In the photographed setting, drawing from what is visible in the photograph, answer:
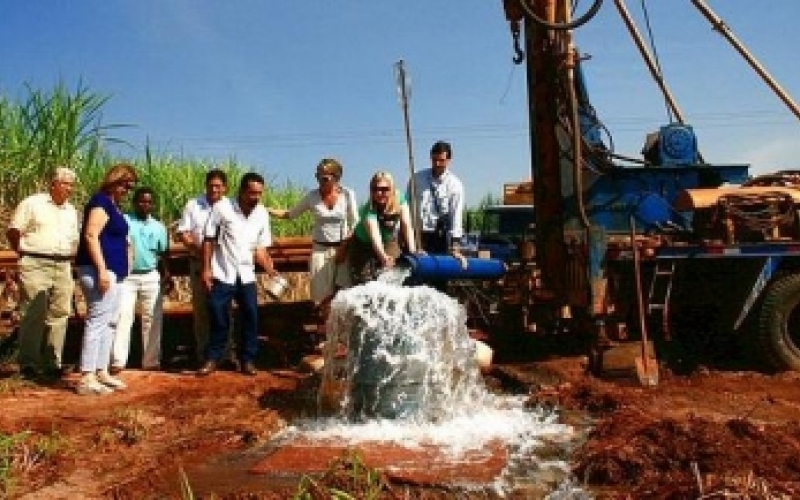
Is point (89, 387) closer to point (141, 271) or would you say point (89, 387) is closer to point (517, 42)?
point (141, 271)

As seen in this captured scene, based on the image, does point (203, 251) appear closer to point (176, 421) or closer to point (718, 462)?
point (176, 421)

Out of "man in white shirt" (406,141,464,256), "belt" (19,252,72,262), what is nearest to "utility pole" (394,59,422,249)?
"man in white shirt" (406,141,464,256)

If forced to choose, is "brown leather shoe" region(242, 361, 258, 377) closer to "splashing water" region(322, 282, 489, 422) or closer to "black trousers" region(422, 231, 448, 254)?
"splashing water" region(322, 282, 489, 422)

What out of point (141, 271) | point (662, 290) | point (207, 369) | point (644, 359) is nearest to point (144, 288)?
point (141, 271)

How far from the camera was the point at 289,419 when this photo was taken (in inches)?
220

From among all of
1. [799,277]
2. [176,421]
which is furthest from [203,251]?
[799,277]

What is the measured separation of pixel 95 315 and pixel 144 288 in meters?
1.04

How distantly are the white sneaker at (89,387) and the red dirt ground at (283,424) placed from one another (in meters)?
0.09

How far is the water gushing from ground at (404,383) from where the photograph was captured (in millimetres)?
5102

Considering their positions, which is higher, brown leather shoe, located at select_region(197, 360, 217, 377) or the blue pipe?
the blue pipe

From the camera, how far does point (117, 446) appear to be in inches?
191

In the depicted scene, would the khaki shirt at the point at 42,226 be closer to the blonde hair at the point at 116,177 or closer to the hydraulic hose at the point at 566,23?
the blonde hair at the point at 116,177

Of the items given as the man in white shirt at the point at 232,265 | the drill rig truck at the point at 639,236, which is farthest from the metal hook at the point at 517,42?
the man in white shirt at the point at 232,265

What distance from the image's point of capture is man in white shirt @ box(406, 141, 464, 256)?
734 centimetres
